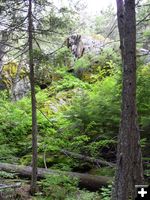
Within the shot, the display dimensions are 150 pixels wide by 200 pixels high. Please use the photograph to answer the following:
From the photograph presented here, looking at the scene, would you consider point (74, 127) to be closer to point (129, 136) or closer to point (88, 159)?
point (88, 159)

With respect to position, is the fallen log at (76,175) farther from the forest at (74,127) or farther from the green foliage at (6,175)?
the green foliage at (6,175)

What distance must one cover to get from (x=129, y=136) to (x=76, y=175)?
3.34 m

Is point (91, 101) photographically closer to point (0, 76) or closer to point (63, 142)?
point (63, 142)

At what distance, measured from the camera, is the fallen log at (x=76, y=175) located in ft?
25.9

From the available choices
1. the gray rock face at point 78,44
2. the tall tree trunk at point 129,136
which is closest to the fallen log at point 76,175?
the tall tree trunk at point 129,136

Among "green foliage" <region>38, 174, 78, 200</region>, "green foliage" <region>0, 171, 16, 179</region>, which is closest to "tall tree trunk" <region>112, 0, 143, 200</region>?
"green foliage" <region>38, 174, 78, 200</region>

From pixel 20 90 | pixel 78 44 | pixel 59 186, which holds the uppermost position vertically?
pixel 78 44

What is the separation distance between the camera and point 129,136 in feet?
18.0

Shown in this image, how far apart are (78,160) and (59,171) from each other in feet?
3.35

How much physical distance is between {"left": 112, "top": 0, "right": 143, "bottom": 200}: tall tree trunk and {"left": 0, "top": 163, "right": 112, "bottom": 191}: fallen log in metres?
2.23

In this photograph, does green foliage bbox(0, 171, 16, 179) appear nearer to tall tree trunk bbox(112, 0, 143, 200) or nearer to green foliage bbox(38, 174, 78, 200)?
green foliage bbox(38, 174, 78, 200)

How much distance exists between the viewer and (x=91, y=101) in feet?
32.2

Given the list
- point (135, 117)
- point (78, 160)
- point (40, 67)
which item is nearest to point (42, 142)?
point (78, 160)

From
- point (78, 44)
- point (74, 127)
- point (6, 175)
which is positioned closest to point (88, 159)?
point (74, 127)
